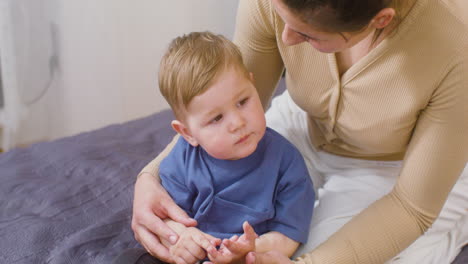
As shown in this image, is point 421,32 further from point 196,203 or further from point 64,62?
point 64,62

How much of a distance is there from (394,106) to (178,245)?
0.51 metres

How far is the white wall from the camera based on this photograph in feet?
7.97

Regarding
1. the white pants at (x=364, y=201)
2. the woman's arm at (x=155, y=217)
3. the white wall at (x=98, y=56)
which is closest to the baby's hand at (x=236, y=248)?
the woman's arm at (x=155, y=217)

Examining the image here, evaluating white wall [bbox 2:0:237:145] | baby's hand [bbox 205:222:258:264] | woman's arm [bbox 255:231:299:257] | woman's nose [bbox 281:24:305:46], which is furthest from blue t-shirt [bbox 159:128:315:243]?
white wall [bbox 2:0:237:145]

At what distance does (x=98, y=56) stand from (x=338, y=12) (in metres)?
1.97

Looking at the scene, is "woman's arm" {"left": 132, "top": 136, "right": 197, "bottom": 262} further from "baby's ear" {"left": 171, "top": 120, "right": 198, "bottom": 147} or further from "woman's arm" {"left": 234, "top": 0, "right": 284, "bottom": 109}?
"woman's arm" {"left": 234, "top": 0, "right": 284, "bottom": 109}

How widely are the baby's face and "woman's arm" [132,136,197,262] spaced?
0.48 ft

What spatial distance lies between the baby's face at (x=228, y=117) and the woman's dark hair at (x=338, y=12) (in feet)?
0.70

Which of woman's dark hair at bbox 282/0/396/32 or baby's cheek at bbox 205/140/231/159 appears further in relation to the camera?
baby's cheek at bbox 205/140/231/159

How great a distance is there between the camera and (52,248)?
116 cm

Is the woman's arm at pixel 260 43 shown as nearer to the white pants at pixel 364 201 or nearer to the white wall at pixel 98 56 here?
the white pants at pixel 364 201

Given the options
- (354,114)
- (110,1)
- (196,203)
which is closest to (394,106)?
(354,114)

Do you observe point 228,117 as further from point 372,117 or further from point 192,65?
point 372,117

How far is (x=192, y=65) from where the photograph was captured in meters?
0.97
